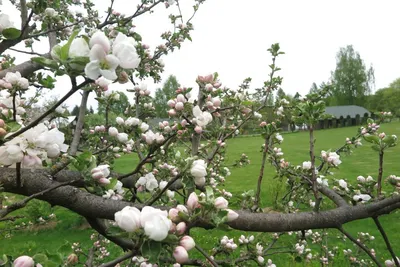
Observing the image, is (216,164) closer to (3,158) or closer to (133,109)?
(133,109)

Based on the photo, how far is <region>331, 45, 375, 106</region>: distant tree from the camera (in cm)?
5600

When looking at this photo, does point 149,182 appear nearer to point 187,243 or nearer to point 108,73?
point 187,243

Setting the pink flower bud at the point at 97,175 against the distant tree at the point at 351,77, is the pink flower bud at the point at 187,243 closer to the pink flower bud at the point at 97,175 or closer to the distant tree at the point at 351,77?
the pink flower bud at the point at 97,175

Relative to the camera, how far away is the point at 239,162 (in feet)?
15.3

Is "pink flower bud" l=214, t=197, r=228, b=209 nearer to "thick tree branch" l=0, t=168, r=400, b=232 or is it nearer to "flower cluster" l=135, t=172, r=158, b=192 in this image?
"thick tree branch" l=0, t=168, r=400, b=232

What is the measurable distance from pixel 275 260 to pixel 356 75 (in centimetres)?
5915

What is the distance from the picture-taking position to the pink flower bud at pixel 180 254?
2.77ft

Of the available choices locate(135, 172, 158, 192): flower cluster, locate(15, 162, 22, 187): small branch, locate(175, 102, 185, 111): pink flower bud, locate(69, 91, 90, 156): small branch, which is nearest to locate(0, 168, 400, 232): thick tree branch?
locate(15, 162, 22, 187): small branch

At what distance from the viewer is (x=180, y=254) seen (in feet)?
2.77

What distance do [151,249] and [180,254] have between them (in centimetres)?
10

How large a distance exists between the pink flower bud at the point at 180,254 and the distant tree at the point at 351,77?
5982 centimetres

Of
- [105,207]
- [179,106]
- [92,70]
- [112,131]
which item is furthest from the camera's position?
[112,131]

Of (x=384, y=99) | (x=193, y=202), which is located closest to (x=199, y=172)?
(x=193, y=202)

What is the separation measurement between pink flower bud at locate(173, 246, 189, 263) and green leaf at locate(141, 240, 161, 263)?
0.08 meters
